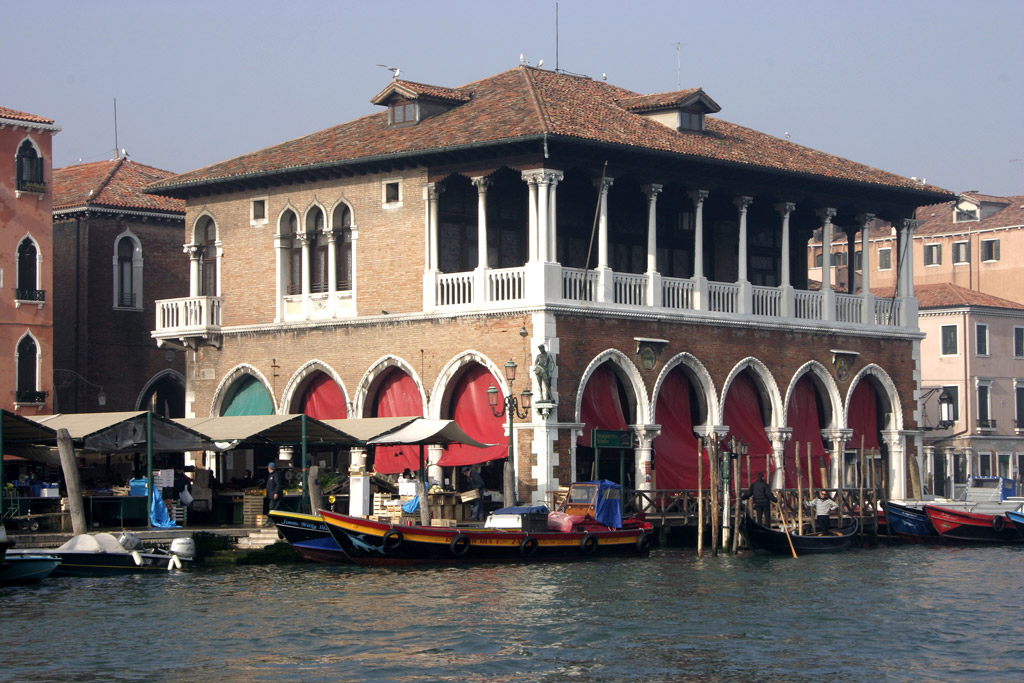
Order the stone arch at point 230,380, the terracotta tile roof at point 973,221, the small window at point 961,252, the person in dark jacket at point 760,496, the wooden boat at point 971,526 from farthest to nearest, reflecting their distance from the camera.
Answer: the small window at point 961,252 < the terracotta tile roof at point 973,221 < the stone arch at point 230,380 < the wooden boat at point 971,526 < the person in dark jacket at point 760,496

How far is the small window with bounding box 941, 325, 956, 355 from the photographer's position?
56875 millimetres

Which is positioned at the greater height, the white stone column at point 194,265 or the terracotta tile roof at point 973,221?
the terracotta tile roof at point 973,221

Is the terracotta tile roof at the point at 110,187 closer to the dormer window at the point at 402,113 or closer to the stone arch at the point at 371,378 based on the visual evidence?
the dormer window at the point at 402,113

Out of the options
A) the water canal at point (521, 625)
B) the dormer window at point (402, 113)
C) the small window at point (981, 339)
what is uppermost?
the dormer window at point (402, 113)

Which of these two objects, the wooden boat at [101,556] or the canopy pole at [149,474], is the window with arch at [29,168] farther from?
the wooden boat at [101,556]

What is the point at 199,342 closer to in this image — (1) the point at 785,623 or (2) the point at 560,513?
(2) the point at 560,513

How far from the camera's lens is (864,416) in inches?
1608

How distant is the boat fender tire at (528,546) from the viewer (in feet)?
98.1

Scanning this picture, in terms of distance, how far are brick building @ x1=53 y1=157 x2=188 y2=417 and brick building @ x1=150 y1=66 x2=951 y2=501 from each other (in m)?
3.49

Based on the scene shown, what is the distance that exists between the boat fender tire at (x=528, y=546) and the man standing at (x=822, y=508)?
730cm

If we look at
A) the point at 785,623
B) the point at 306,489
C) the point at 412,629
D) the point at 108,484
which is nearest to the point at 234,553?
the point at 306,489

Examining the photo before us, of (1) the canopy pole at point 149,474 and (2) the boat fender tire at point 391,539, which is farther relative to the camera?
(1) the canopy pole at point 149,474

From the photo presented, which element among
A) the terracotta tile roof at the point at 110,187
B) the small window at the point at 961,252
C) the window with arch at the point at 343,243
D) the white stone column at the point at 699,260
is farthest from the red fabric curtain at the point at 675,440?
the small window at the point at 961,252

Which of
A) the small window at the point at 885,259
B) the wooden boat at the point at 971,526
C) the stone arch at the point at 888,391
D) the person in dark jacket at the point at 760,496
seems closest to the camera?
the person in dark jacket at the point at 760,496
